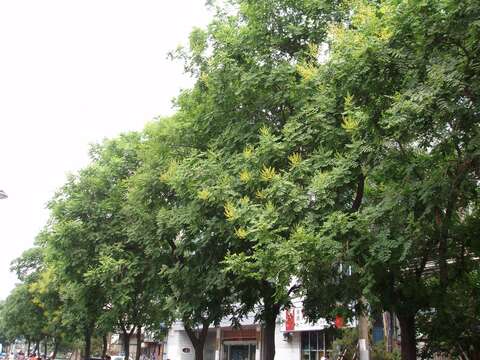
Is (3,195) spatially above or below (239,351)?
above

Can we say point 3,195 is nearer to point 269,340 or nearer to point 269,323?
point 269,323

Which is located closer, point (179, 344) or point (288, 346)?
point (288, 346)

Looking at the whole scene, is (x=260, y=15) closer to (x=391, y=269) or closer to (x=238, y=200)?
(x=238, y=200)

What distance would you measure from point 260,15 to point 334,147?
165 inches

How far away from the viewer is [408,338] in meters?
11.4

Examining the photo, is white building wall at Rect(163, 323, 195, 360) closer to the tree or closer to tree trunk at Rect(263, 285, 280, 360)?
the tree

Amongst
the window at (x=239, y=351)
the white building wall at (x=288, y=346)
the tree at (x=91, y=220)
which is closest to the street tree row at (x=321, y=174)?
the tree at (x=91, y=220)

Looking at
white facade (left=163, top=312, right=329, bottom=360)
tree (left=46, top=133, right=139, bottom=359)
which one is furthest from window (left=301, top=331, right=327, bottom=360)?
tree (left=46, top=133, right=139, bottom=359)

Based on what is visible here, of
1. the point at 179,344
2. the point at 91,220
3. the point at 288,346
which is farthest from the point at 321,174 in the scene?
the point at 179,344

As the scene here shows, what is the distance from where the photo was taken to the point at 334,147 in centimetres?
1075

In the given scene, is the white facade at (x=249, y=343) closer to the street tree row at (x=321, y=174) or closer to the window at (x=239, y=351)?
the window at (x=239, y=351)

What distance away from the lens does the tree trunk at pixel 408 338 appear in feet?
37.0

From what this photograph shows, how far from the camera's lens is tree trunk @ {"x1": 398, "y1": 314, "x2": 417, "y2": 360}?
1128 centimetres

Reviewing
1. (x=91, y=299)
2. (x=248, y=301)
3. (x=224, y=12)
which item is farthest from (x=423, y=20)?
(x=91, y=299)
